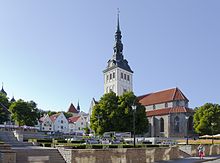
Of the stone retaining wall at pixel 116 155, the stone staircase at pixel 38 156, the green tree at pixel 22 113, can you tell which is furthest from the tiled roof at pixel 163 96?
the stone staircase at pixel 38 156

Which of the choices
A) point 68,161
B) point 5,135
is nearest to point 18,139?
point 5,135

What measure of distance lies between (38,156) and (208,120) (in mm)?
53632

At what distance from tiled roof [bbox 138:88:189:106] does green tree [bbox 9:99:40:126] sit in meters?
32.3

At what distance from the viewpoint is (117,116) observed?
203ft

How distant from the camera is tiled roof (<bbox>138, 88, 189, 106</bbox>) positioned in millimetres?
78725

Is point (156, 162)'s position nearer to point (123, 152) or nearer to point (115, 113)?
point (123, 152)

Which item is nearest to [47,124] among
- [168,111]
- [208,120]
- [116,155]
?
[168,111]

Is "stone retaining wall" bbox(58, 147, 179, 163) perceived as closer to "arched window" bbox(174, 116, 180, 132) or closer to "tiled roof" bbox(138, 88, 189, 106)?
"arched window" bbox(174, 116, 180, 132)

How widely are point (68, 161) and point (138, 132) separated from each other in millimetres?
43285

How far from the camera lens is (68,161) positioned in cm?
2036

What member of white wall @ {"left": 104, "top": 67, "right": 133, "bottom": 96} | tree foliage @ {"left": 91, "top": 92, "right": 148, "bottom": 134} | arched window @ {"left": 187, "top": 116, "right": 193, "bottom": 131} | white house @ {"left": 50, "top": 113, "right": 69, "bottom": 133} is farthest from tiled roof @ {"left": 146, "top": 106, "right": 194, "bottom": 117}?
white house @ {"left": 50, "top": 113, "right": 69, "bottom": 133}

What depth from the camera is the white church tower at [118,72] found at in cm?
9324

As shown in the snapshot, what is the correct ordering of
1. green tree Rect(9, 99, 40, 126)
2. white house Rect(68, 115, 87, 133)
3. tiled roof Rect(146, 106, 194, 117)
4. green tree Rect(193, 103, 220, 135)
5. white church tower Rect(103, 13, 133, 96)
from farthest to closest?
1. white house Rect(68, 115, 87, 133)
2. white church tower Rect(103, 13, 133, 96)
3. tiled roof Rect(146, 106, 194, 117)
4. green tree Rect(9, 99, 40, 126)
5. green tree Rect(193, 103, 220, 135)

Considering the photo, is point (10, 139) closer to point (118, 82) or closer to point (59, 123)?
point (118, 82)
